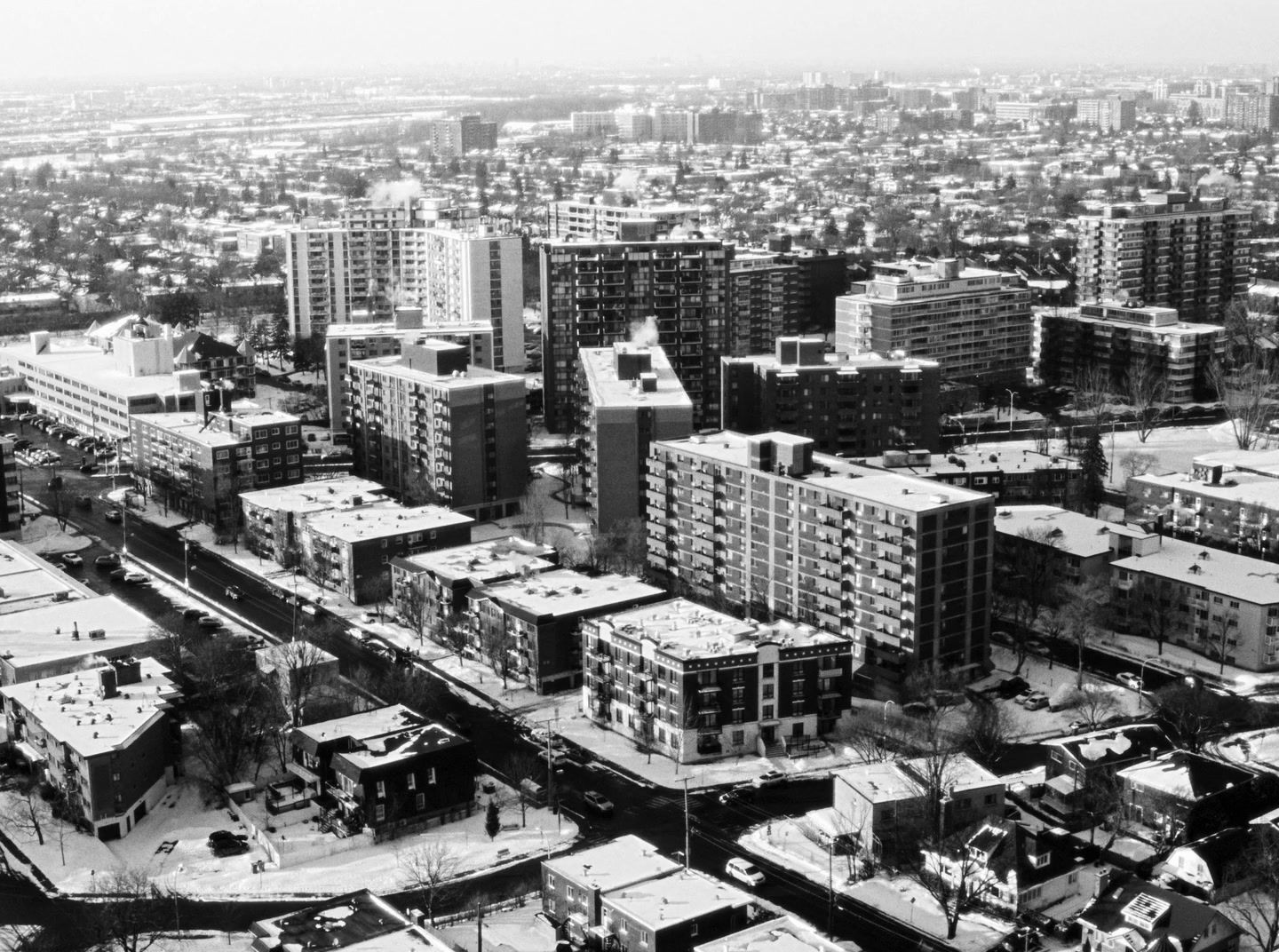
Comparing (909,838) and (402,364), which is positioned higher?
(402,364)

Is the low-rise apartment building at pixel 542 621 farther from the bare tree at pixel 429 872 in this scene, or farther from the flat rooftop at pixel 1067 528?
the flat rooftop at pixel 1067 528

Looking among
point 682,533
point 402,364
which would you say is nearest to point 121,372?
point 402,364

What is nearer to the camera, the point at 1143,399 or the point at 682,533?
the point at 682,533

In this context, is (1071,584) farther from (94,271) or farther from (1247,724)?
(94,271)

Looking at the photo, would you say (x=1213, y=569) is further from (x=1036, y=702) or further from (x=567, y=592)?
(x=567, y=592)

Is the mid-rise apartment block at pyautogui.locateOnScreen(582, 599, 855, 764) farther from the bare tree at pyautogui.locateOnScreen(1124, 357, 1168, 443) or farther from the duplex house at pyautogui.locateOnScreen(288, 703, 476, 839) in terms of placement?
the bare tree at pyautogui.locateOnScreen(1124, 357, 1168, 443)

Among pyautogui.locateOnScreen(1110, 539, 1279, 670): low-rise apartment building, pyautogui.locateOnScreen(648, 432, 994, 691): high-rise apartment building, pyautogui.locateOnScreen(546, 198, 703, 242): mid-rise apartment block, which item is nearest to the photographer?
pyautogui.locateOnScreen(648, 432, 994, 691): high-rise apartment building

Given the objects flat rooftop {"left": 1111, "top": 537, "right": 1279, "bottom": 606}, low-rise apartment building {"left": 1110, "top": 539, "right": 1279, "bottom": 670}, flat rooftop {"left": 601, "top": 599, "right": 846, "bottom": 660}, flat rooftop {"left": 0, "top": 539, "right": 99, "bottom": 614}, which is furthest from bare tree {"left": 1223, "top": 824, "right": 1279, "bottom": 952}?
flat rooftop {"left": 0, "top": 539, "right": 99, "bottom": 614}
